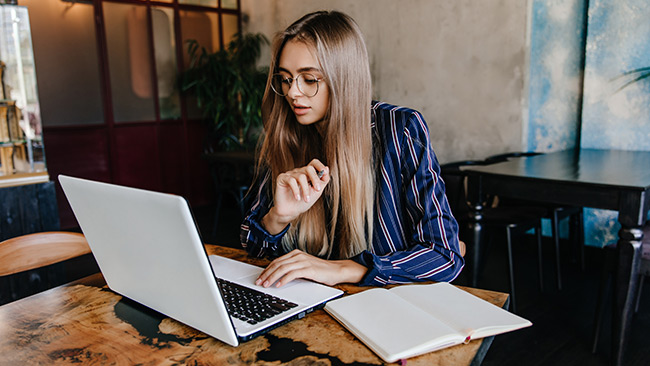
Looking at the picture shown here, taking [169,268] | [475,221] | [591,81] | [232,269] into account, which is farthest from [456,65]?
[169,268]

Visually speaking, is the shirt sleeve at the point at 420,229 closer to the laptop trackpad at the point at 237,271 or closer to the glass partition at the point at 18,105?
the laptop trackpad at the point at 237,271

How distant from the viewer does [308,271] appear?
3.16 feet

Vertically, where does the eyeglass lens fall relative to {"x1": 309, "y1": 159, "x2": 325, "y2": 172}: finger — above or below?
above

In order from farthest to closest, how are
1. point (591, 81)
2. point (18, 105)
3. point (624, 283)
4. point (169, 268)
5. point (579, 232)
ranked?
point (591, 81) → point (579, 232) → point (18, 105) → point (624, 283) → point (169, 268)

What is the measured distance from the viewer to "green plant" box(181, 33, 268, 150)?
526 centimetres

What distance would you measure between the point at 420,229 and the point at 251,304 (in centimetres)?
49

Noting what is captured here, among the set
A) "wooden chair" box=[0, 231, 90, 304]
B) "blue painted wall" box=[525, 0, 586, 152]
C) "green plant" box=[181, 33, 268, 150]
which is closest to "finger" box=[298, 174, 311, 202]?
"wooden chair" box=[0, 231, 90, 304]

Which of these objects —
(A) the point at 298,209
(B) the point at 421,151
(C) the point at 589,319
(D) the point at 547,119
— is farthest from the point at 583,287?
(A) the point at 298,209

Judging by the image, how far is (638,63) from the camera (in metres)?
2.95

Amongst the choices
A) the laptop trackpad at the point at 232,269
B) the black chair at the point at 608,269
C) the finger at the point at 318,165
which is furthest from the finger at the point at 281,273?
the black chair at the point at 608,269

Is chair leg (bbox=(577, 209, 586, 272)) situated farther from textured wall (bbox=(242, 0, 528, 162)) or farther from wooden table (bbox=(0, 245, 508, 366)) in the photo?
wooden table (bbox=(0, 245, 508, 366))

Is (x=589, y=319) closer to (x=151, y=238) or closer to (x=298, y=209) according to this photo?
(x=298, y=209)

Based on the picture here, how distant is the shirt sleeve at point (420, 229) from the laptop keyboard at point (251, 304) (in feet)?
0.72

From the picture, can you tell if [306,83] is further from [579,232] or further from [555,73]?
[555,73]
